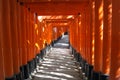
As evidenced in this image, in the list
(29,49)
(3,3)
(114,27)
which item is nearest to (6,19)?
(3,3)

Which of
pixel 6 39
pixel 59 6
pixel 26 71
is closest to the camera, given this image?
pixel 6 39

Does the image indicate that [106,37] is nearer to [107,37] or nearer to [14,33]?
[107,37]

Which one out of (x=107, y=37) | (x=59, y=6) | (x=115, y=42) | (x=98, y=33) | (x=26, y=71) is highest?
(x=59, y=6)

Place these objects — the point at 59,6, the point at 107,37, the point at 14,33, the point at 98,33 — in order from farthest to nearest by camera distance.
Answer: the point at 59,6 < the point at 14,33 < the point at 98,33 < the point at 107,37

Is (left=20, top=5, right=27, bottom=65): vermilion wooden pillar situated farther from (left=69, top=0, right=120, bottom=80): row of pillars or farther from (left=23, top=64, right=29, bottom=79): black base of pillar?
(left=69, top=0, right=120, bottom=80): row of pillars

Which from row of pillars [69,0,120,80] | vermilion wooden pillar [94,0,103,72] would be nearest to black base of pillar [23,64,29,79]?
row of pillars [69,0,120,80]

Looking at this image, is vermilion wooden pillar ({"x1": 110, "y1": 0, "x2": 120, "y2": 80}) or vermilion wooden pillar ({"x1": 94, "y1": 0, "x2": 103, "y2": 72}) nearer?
vermilion wooden pillar ({"x1": 110, "y1": 0, "x2": 120, "y2": 80})

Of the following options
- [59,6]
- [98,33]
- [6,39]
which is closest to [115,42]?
[98,33]

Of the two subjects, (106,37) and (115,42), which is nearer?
(115,42)

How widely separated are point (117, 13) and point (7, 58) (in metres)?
5.05

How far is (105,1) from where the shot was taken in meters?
9.97

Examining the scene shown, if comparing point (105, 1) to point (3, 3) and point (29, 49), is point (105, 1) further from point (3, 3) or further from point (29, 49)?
point (29, 49)

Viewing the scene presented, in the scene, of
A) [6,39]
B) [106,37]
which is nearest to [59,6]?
[6,39]

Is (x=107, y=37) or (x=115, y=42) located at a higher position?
(x=107, y=37)
